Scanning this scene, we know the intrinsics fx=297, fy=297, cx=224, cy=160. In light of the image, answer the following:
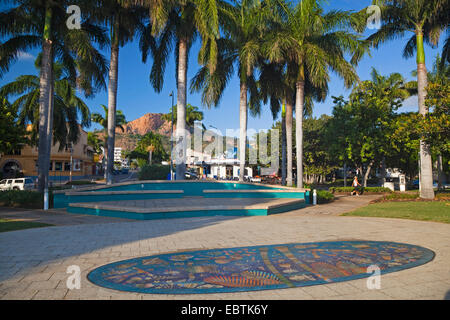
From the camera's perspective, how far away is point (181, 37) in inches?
746

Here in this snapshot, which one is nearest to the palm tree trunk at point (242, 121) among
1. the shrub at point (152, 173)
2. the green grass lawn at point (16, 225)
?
the shrub at point (152, 173)

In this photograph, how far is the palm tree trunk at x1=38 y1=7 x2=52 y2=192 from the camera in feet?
50.2

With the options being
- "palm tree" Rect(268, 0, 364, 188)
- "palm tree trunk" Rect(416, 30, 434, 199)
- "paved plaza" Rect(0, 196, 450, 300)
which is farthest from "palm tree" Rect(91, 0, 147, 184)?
"palm tree trunk" Rect(416, 30, 434, 199)

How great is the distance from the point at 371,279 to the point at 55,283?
14.8 feet

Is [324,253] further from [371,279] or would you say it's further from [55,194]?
[55,194]

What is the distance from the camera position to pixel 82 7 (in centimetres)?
1591

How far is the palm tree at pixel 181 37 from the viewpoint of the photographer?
55.0ft

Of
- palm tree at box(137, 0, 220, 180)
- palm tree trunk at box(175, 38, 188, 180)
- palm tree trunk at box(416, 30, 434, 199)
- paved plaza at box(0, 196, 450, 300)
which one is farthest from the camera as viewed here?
palm tree trunk at box(416, 30, 434, 199)

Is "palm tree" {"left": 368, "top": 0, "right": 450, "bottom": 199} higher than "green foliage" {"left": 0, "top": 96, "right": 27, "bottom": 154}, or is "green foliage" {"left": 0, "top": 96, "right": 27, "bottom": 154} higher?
"palm tree" {"left": 368, "top": 0, "right": 450, "bottom": 199}

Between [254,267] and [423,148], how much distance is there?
18693 millimetres

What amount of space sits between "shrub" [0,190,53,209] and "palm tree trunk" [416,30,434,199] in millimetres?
21266

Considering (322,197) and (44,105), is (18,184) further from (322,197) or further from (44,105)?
(322,197)

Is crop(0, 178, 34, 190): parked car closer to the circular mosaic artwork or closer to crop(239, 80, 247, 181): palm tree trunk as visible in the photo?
crop(239, 80, 247, 181): palm tree trunk
